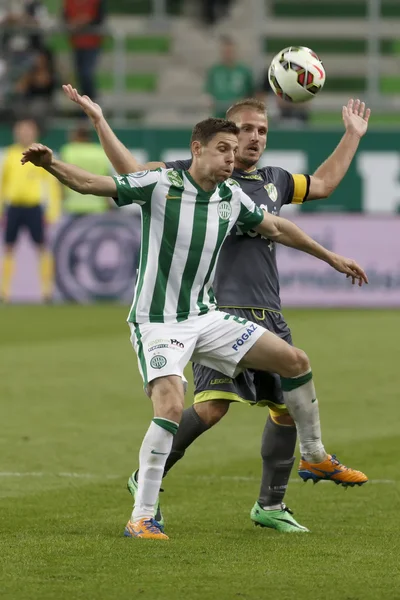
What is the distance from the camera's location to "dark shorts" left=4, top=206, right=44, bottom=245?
66.8 feet

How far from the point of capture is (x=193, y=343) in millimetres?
6660

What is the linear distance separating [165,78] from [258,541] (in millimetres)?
20242

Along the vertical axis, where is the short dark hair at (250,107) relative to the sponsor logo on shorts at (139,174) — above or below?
above

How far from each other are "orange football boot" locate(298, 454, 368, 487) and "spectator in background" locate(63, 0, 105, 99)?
54.0 feet

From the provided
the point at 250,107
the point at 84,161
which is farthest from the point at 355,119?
the point at 84,161

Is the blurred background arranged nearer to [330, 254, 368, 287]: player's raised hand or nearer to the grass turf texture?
the grass turf texture

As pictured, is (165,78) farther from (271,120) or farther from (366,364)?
(366,364)

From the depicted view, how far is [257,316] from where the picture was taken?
718 centimetres

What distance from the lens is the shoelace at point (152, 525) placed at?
21.2 ft


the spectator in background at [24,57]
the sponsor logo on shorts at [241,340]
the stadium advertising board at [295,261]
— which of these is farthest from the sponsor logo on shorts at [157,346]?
the spectator in background at [24,57]

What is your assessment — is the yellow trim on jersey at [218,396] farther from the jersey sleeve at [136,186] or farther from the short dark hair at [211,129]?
the short dark hair at [211,129]

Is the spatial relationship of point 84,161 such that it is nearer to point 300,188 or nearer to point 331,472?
point 300,188

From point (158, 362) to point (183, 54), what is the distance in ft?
67.7

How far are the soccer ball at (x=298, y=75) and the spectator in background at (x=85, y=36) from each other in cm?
1537
